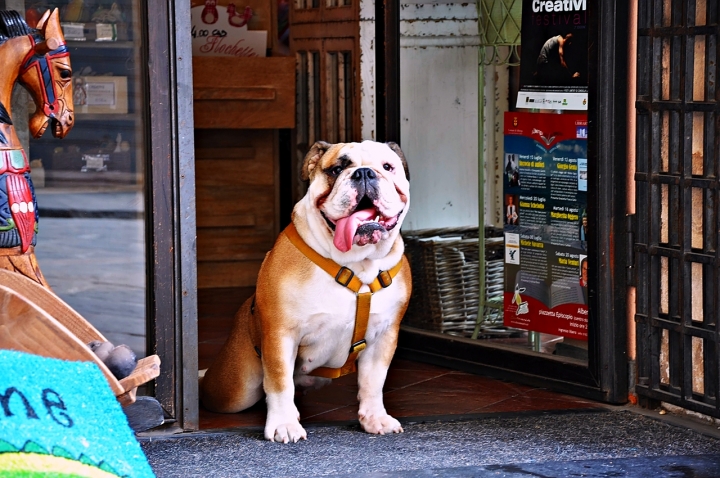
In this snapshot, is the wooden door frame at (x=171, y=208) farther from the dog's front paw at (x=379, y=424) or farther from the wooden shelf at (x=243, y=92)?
the wooden shelf at (x=243, y=92)

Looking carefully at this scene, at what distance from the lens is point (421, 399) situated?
3979mm

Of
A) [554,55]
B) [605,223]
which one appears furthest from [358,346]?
[554,55]

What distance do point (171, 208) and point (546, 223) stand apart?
5.13 feet

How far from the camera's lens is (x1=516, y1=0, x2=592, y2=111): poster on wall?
3.89 meters

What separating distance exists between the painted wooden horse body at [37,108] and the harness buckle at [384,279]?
1078 millimetres

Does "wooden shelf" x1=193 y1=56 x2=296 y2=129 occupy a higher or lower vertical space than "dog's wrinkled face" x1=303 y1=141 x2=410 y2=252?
higher

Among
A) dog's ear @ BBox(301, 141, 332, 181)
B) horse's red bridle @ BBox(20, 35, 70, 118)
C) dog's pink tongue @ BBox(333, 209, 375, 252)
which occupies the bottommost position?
dog's pink tongue @ BBox(333, 209, 375, 252)

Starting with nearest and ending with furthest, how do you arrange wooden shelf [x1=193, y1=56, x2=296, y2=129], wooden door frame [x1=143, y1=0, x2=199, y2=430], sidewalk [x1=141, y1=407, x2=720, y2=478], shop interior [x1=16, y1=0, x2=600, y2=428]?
sidewalk [x1=141, y1=407, x2=720, y2=478]
wooden door frame [x1=143, y1=0, x2=199, y2=430]
shop interior [x1=16, y1=0, x2=600, y2=428]
wooden shelf [x1=193, y1=56, x2=296, y2=129]

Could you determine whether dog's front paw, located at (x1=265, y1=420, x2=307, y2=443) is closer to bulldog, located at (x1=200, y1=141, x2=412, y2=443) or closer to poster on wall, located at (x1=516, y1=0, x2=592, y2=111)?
bulldog, located at (x1=200, y1=141, x2=412, y2=443)

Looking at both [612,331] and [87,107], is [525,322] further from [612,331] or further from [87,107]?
[87,107]

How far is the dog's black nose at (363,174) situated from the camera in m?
3.15

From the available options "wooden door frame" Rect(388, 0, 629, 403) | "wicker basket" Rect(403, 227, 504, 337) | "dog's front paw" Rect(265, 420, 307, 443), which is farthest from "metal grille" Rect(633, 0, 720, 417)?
"dog's front paw" Rect(265, 420, 307, 443)

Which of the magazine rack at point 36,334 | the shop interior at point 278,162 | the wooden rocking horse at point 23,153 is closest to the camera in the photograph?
the magazine rack at point 36,334

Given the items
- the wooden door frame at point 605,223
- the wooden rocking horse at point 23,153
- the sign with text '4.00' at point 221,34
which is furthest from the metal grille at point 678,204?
the sign with text '4.00' at point 221,34
